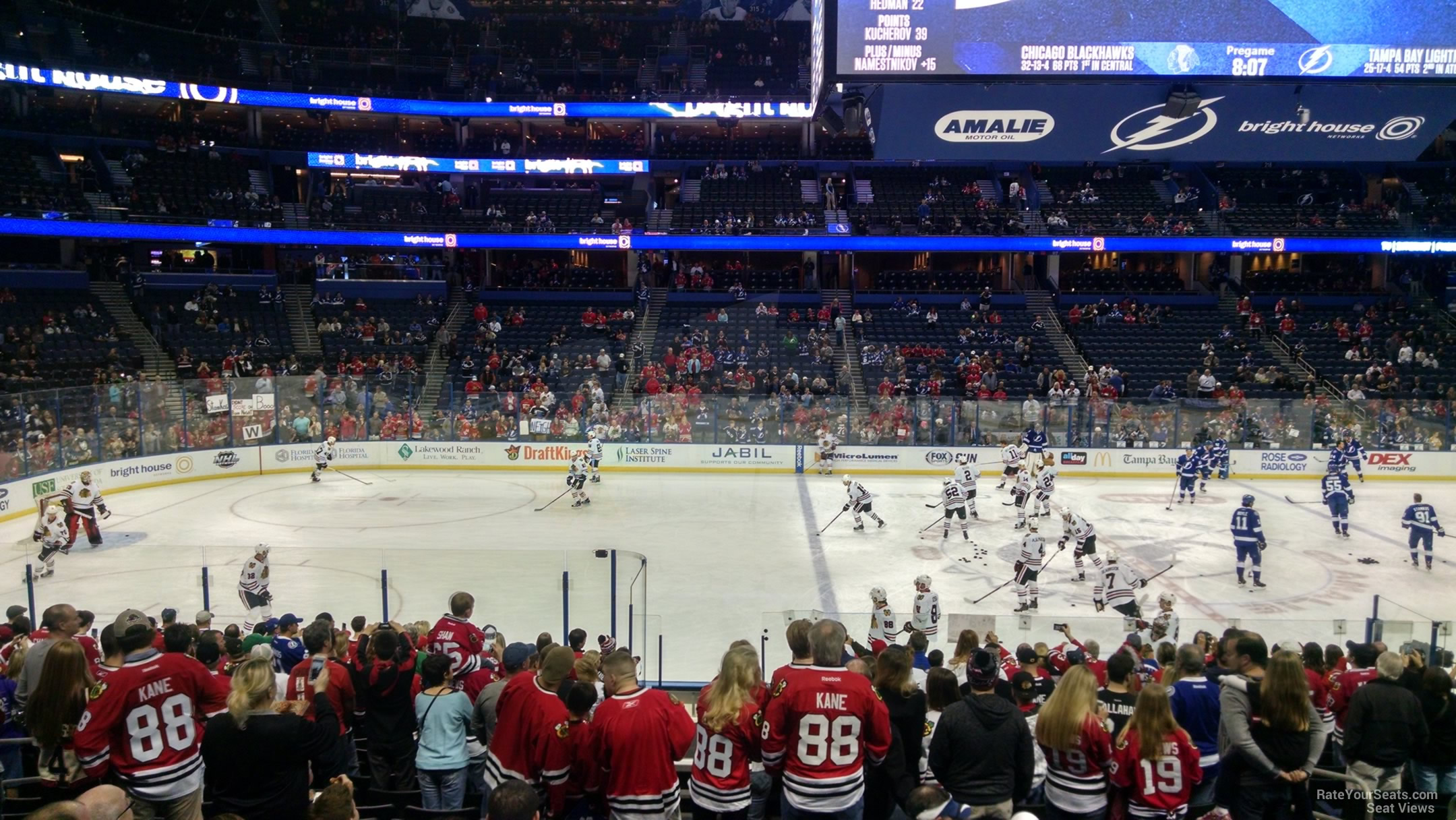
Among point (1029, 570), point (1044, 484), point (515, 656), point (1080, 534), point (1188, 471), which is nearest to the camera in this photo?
point (515, 656)

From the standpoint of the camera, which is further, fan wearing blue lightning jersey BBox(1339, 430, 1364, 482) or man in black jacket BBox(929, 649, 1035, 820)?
fan wearing blue lightning jersey BBox(1339, 430, 1364, 482)

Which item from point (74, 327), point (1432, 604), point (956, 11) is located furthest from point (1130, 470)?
point (74, 327)

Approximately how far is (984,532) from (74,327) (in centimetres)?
2435

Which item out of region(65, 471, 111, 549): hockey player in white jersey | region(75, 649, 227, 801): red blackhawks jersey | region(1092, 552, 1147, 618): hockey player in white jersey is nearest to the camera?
region(75, 649, 227, 801): red blackhawks jersey

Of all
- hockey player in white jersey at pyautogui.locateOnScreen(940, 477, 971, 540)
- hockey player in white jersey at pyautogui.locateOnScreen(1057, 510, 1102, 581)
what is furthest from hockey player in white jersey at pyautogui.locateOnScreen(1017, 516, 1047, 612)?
hockey player in white jersey at pyautogui.locateOnScreen(940, 477, 971, 540)

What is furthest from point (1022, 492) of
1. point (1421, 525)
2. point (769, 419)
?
point (769, 419)

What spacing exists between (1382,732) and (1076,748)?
207cm

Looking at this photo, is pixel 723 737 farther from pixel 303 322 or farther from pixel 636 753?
pixel 303 322

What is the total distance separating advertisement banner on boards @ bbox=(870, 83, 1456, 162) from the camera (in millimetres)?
21844

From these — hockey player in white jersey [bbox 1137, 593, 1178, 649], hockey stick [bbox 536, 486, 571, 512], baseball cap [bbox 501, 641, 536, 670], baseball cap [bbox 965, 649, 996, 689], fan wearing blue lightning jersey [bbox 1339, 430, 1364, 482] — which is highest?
baseball cap [bbox 965, 649, 996, 689]

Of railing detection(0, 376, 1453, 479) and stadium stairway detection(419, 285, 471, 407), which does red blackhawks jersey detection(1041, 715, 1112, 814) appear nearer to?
railing detection(0, 376, 1453, 479)

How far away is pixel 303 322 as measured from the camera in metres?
33.2

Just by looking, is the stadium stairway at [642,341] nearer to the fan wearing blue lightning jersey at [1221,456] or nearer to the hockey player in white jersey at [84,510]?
the hockey player in white jersey at [84,510]

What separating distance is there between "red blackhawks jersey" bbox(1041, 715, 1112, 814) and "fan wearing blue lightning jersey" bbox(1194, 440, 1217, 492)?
19873 millimetres
